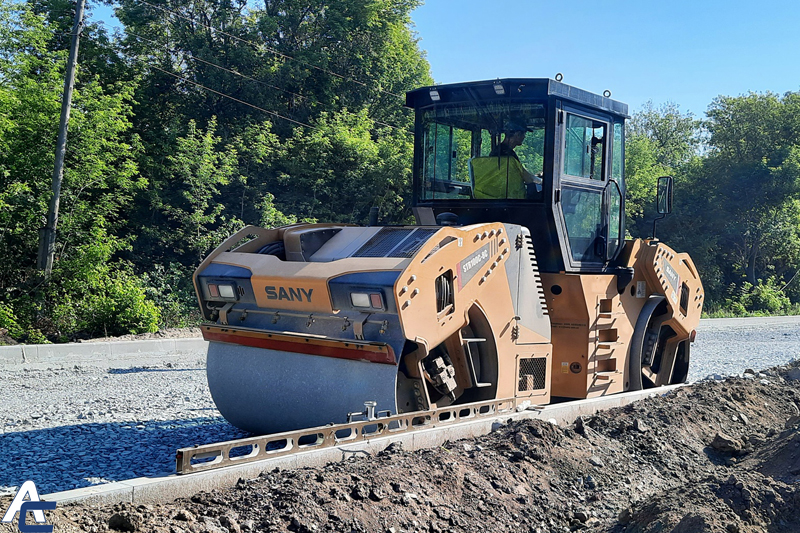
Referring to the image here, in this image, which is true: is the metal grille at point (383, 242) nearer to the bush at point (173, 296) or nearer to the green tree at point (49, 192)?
the green tree at point (49, 192)

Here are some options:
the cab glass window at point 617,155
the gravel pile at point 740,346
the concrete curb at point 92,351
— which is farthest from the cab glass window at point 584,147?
the concrete curb at point 92,351

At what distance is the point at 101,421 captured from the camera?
23.0ft

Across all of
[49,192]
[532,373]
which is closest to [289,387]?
[532,373]

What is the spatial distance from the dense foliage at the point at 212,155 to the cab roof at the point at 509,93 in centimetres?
981

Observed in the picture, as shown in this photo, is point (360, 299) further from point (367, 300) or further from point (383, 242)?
point (383, 242)

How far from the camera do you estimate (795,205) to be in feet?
114

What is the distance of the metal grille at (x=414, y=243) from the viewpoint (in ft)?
17.4

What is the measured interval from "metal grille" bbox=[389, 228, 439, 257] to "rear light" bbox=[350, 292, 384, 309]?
0.40 meters

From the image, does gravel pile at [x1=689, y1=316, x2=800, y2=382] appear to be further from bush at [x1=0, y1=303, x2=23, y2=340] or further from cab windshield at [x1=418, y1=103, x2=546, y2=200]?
bush at [x1=0, y1=303, x2=23, y2=340]

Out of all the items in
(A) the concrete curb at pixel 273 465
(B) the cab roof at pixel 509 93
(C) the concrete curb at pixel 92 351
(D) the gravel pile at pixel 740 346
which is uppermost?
(B) the cab roof at pixel 509 93

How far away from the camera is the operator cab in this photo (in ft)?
22.3

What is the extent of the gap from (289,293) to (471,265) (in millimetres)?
1324

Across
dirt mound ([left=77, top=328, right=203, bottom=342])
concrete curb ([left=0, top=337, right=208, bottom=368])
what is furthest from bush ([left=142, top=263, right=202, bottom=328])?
concrete curb ([left=0, top=337, right=208, bottom=368])

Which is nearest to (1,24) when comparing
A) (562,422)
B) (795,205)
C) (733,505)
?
(562,422)
